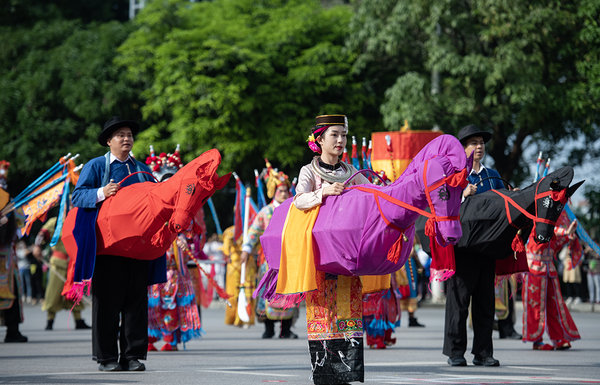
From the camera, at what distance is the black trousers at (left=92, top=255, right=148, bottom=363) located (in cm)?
921

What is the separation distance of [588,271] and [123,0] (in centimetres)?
2576

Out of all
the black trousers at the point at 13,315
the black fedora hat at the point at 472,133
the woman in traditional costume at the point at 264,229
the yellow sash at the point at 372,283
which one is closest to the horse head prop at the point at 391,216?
the yellow sash at the point at 372,283

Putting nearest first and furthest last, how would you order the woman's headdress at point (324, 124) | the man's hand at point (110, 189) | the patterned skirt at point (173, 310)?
the woman's headdress at point (324, 124) < the man's hand at point (110, 189) < the patterned skirt at point (173, 310)

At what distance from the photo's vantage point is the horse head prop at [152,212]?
834cm

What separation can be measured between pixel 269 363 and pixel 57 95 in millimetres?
Answer: 26278

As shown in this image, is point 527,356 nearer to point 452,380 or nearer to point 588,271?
point 452,380

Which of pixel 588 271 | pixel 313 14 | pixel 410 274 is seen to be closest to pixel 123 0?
pixel 313 14

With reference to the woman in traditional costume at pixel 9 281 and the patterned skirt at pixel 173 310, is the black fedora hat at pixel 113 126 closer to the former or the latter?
the patterned skirt at pixel 173 310

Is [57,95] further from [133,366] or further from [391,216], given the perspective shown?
[391,216]

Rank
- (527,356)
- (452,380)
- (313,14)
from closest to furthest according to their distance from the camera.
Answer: (452,380) < (527,356) < (313,14)

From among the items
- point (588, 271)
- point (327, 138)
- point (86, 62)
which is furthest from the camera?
point (86, 62)

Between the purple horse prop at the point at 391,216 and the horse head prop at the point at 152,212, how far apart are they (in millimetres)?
1484

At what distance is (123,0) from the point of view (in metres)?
43.0

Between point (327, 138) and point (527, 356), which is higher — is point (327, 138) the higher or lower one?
the higher one
